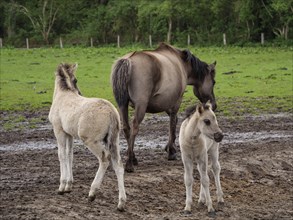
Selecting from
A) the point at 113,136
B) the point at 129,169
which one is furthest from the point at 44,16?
the point at 113,136

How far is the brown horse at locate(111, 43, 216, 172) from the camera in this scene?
12742mm

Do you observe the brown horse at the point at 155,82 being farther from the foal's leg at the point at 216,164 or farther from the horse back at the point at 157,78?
the foal's leg at the point at 216,164

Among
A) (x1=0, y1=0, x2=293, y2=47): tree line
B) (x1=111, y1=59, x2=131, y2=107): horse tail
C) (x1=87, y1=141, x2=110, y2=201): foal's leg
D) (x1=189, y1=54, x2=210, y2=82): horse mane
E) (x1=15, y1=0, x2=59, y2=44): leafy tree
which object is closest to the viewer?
(x1=87, y1=141, x2=110, y2=201): foal's leg

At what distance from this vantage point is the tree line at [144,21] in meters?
48.8

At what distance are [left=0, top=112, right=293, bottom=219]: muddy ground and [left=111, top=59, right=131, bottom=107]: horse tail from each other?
3.96ft

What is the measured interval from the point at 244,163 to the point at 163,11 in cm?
4052

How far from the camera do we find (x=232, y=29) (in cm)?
5006

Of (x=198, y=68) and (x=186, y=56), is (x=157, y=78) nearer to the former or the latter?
(x=186, y=56)

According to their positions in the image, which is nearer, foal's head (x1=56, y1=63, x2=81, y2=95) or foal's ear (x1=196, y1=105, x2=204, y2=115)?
foal's ear (x1=196, y1=105, x2=204, y2=115)

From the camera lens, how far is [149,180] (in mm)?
11688

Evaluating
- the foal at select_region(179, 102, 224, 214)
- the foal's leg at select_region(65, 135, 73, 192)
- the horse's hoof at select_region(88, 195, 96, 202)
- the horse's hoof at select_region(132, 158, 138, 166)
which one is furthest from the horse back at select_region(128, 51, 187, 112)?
the horse's hoof at select_region(88, 195, 96, 202)

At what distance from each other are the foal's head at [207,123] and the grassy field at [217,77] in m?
10.2

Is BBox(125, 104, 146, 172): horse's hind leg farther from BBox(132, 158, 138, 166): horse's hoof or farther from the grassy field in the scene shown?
the grassy field

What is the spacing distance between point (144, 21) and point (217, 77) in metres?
28.2
